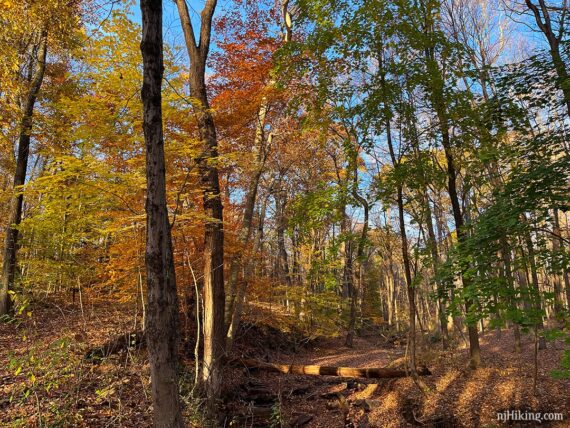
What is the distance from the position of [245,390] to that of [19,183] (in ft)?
28.5

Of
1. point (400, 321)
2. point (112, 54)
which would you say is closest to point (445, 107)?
point (112, 54)

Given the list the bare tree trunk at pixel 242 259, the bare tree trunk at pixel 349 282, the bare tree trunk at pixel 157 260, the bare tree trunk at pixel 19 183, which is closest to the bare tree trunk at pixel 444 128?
the bare tree trunk at pixel 242 259

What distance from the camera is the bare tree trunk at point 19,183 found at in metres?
9.68

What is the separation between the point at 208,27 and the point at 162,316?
6.38 metres

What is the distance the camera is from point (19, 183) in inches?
407

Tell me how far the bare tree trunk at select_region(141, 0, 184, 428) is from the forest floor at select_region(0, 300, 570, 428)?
179 cm

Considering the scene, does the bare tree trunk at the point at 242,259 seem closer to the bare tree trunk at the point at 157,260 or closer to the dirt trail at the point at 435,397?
the dirt trail at the point at 435,397

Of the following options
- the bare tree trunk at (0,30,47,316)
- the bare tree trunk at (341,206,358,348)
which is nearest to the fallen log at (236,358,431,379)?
the bare tree trunk at (341,206,358,348)

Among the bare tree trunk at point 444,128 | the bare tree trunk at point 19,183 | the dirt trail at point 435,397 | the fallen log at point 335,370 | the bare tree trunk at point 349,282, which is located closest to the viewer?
the dirt trail at point 435,397

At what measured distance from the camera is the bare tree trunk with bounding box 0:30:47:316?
31.8 feet

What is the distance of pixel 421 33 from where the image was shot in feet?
23.9

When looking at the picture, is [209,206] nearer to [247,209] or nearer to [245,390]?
[247,209]

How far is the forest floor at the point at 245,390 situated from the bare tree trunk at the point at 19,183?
1222mm

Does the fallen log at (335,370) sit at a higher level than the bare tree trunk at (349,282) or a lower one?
lower
